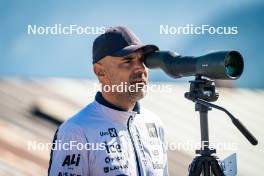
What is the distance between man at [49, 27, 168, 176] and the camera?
1.40 meters

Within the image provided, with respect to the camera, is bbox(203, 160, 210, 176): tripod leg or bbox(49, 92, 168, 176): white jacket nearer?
bbox(203, 160, 210, 176): tripod leg

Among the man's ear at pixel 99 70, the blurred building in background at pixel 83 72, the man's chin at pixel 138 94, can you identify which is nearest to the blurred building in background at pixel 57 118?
the blurred building in background at pixel 83 72

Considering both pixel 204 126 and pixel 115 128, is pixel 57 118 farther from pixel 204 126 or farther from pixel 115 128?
pixel 204 126

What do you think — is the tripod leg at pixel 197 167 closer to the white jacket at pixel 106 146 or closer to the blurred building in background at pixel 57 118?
the white jacket at pixel 106 146

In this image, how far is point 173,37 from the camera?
215cm

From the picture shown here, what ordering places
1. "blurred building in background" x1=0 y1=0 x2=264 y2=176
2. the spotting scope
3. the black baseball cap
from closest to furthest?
1. the spotting scope
2. the black baseball cap
3. "blurred building in background" x1=0 y1=0 x2=264 y2=176

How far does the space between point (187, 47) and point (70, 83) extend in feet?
1.62

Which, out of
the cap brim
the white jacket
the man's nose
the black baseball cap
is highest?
the black baseball cap

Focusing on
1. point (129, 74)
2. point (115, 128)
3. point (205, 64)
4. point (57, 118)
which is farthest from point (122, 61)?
point (57, 118)

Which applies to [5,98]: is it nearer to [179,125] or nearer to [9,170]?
[9,170]

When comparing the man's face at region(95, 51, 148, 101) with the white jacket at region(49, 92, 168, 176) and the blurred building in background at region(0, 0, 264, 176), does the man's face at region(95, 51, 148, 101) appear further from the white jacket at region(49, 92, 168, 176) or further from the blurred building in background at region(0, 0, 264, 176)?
the blurred building in background at region(0, 0, 264, 176)

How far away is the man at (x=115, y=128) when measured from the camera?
1.40 metres

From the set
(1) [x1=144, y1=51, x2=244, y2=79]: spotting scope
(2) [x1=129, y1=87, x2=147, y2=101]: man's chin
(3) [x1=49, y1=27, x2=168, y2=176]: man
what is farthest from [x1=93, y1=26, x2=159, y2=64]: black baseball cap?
(1) [x1=144, y1=51, x2=244, y2=79]: spotting scope

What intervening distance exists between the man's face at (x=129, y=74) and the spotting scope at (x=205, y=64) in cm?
13
